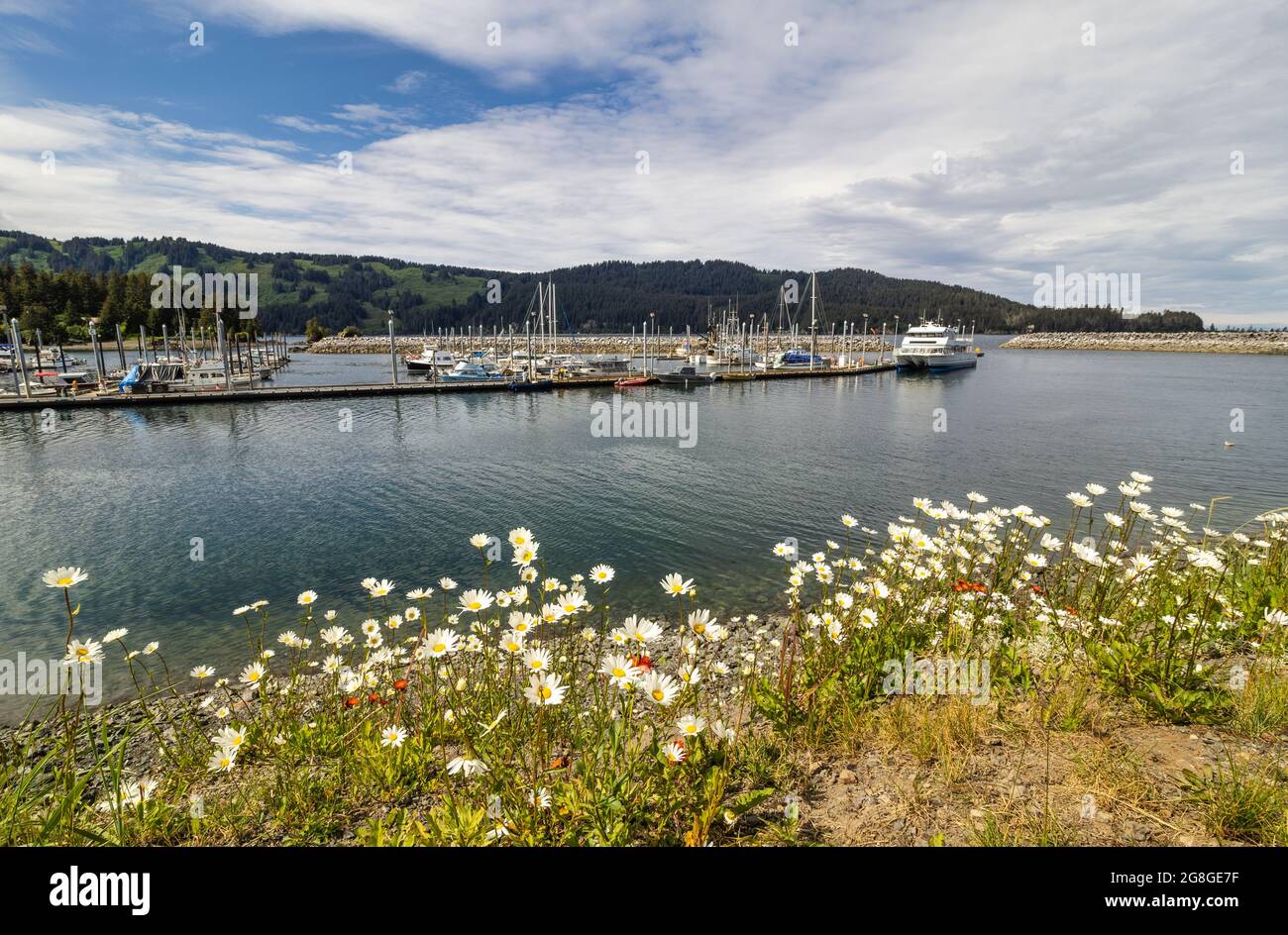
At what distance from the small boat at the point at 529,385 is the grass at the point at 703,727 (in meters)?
66.6

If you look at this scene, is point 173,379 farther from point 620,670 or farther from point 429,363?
point 620,670

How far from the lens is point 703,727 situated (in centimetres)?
423

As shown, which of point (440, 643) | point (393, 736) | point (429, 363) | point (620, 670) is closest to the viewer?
point (620, 670)

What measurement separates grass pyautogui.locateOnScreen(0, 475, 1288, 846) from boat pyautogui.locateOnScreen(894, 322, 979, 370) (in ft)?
351

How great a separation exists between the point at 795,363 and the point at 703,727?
109926 millimetres

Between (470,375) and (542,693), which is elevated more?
(470,375)

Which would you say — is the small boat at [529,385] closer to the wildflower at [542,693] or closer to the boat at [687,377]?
the boat at [687,377]

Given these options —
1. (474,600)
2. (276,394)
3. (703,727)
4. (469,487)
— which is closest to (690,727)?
(703,727)

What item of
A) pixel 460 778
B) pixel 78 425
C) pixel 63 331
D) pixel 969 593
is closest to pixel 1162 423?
pixel 969 593

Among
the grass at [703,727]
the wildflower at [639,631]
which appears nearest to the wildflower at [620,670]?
the grass at [703,727]
